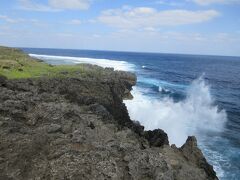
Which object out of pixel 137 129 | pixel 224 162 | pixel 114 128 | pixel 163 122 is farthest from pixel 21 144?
pixel 163 122

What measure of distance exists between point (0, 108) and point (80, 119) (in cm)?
448

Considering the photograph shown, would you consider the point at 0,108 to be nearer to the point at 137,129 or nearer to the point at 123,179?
the point at 123,179

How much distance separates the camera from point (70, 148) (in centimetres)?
1750

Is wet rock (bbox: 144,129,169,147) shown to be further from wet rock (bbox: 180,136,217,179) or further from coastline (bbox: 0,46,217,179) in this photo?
coastline (bbox: 0,46,217,179)

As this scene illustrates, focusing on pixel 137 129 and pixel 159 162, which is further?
pixel 137 129

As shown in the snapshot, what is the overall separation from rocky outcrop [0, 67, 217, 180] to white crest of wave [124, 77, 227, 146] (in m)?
19.5

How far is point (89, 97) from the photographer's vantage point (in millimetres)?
30391

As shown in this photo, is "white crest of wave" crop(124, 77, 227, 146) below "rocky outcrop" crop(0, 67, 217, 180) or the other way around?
below

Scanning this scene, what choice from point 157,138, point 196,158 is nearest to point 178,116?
point 157,138

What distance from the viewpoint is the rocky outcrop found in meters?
16.6

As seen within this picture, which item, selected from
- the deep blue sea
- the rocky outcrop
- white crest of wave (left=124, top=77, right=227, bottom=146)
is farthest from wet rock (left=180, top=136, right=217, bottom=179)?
white crest of wave (left=124, top=77, right=227, bottom=146)

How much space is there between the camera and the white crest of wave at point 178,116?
143 ft

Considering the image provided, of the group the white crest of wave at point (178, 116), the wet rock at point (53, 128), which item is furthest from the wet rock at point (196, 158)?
the white crest of wave at point (178, 116)

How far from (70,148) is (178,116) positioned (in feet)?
114
